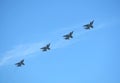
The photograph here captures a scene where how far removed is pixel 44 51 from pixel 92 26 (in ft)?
52.2

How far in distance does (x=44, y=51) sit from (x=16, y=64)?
9.22 metres

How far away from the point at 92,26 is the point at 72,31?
6.02 m

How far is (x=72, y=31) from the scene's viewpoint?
102m

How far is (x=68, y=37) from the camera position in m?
102

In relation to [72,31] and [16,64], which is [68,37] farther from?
[16,64]

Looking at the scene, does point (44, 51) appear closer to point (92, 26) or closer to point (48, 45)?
point (48, 45)

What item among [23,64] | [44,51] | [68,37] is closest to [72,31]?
[68,37]

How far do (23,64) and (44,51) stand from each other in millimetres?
7551

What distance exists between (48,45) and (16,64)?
11083mm

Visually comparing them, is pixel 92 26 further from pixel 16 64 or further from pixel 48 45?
pixel 16 64

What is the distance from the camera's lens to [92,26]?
333 feet

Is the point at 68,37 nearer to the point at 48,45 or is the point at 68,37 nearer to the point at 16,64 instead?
the point at 48,45

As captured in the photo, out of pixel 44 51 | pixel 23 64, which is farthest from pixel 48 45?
pixel 23 64

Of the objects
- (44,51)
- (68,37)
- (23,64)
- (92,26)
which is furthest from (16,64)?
(92,26)
